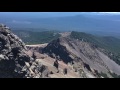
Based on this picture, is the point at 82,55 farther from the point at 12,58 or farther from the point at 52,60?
the point at 12,58

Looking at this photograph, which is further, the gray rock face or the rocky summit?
the rocky summit

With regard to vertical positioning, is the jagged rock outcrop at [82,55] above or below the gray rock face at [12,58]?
below

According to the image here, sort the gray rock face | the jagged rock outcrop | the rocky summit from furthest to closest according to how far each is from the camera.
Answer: the jagged rock outcrop < the rocky summit < the gray rock face

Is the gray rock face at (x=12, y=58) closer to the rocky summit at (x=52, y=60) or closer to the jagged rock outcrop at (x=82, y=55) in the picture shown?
the rocky summit at (x=52, y=60)

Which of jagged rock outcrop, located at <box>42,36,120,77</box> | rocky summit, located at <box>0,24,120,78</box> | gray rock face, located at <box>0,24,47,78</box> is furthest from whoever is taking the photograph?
jagged rock outcrop, located at <box>42,36,120,77</box>

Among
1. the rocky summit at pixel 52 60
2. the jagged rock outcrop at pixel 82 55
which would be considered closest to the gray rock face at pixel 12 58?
the rocky summit at pixel 52 60

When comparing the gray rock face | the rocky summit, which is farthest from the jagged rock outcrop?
the gray rock face

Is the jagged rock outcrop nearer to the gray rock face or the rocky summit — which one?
the rocky summit
